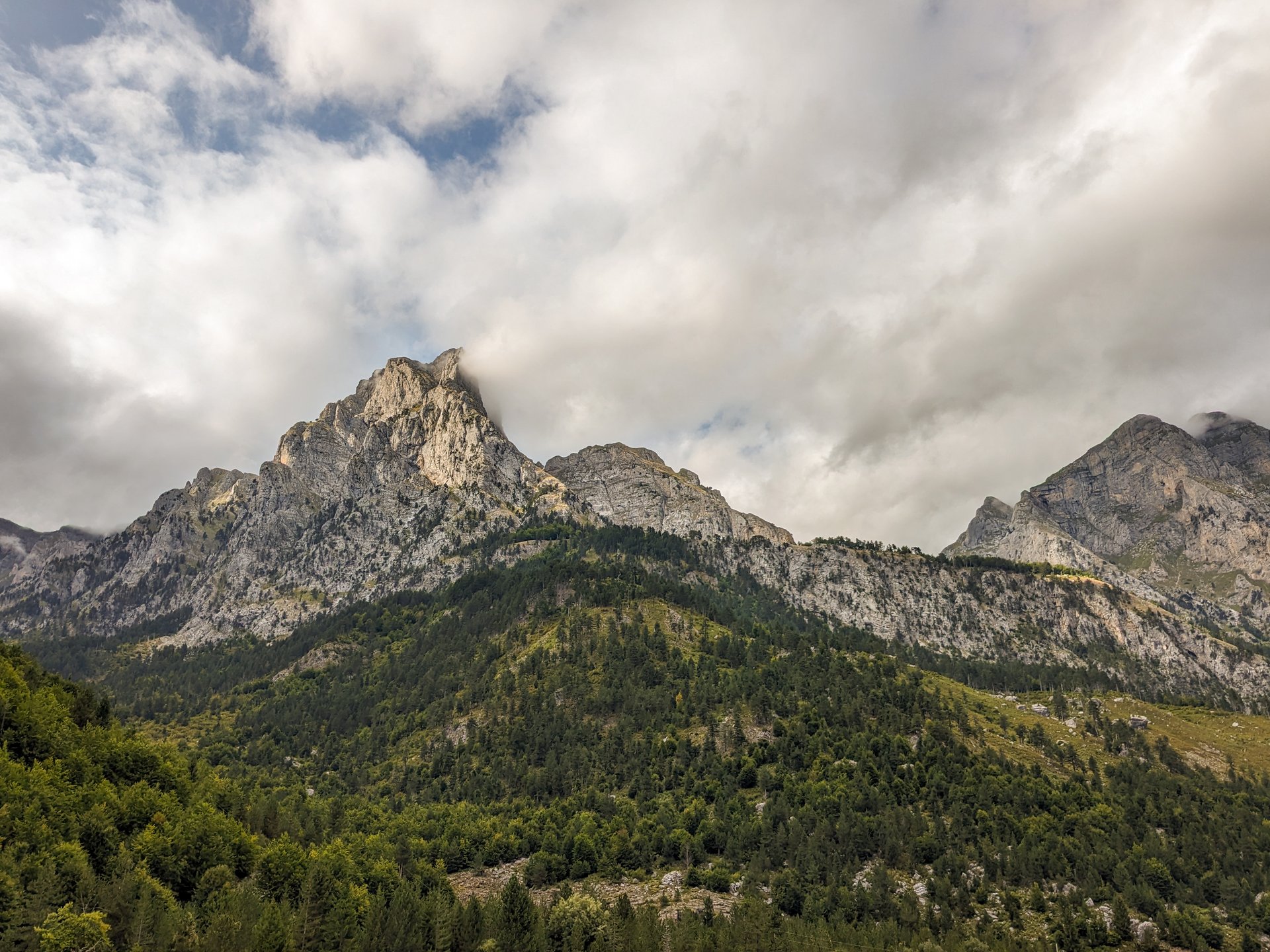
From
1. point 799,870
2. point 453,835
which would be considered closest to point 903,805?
point 799,870

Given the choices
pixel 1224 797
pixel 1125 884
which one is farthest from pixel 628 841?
pixel 1224 797

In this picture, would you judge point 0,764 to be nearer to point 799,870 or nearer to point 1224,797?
point 799,870

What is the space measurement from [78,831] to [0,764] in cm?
1742

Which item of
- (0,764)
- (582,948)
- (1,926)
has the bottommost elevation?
(582,948)

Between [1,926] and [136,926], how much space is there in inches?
531

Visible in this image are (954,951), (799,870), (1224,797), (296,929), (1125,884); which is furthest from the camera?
(1224,797)

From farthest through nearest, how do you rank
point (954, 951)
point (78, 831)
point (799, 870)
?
1. point (799, 870)
2. point (954, 951)
3. point (78, 831)

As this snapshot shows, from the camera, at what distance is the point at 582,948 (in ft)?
340

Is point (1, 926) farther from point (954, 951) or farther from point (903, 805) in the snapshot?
point (903, 805)

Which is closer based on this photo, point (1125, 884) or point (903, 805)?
point (1125, 884)

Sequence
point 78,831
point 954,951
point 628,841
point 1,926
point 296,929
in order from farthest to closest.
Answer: point 628,841
point 954,951
point 78,831
point 296,929
point 1,926

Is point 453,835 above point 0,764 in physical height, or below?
below

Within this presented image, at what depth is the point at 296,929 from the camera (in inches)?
3634

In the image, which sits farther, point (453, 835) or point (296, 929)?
point (453, 835)
